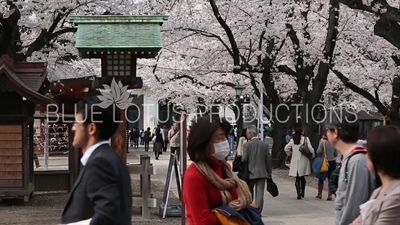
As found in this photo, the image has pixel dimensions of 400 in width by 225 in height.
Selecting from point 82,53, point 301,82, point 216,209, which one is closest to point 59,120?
point 82,53

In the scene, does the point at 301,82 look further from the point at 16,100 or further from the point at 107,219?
the point at 107,219

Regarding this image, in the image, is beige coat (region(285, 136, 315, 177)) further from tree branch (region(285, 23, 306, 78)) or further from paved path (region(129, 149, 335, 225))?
tree branch (region(285, 23, 306, 78))

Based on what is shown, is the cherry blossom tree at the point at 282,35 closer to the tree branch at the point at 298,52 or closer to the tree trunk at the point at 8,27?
the tree branch at the point at 298,52

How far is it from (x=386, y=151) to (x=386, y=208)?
332 millimetres

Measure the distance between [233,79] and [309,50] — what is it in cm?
1091

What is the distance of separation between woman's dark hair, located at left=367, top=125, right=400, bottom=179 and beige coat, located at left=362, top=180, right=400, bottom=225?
8cm

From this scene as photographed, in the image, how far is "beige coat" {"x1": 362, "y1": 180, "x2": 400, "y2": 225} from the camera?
3.18 meters

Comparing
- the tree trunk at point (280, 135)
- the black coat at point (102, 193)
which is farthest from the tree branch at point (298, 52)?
the black coat at point (102, 193)

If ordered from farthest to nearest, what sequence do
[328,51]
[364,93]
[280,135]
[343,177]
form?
1. [280,135]
2. [364,93]
3. [328,51]
4. [343,177]

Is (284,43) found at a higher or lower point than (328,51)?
higher

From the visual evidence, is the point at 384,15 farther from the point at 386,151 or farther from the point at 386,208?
the point at 386,208

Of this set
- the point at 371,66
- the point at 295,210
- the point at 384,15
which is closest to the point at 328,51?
the point at 371,66

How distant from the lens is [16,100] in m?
13.3

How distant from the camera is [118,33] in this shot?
12133mm
